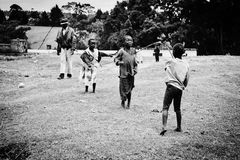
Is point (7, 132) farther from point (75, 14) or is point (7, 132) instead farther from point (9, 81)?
point (75, 14)

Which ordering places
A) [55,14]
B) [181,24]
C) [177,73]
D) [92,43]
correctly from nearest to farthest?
[177,73], [92,43], [181,24], [55,14]

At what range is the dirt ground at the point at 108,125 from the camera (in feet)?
12.6

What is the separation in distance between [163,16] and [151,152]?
34833mm

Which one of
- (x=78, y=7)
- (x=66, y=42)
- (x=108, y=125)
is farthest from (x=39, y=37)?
(x=108, y=125)

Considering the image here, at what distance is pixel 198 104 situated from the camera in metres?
7.36

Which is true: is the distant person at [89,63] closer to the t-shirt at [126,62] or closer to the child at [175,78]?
the t-shirt at [126,62]

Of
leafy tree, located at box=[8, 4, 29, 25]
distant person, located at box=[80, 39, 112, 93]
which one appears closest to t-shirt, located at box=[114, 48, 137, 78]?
distant person, located at box=[80, 39, 112, 93]

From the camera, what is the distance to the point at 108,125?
5.07 meters

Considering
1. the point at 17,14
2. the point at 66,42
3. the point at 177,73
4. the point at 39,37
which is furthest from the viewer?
the point at 17,14

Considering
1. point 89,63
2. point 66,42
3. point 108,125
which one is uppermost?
point 66,42

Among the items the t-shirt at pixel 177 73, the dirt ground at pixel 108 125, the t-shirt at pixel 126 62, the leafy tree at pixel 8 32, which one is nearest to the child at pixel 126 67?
the t-shirt at pixel 126 62

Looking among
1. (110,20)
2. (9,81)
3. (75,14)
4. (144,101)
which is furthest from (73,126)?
(75,14)

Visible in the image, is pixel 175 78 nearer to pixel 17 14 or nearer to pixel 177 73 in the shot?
pixel 177 73

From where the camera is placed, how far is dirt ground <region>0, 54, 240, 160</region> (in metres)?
3.85
